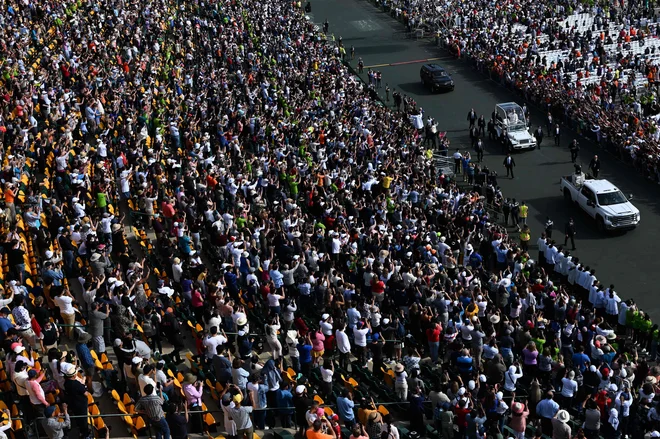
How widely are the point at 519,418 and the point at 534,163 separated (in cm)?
2437

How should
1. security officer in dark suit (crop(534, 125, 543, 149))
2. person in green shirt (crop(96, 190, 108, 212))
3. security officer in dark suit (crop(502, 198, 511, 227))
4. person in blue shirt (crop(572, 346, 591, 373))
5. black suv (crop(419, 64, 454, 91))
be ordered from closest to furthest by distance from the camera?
1. person in blue shirt (crop(572, 346, 591, 373))
2. person in green shirt (crop(96, 190, 108, 212))
3. security officer in dark suit (crop(502, 198, 511, 227))
4. security officer in dark suit (crop(534, 125, 543, 149))
5. black suv (crop(419, 64, 454, 91))

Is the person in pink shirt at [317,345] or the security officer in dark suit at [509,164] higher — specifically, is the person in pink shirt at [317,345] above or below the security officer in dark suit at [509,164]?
above

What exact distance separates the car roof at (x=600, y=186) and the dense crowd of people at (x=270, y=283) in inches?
130

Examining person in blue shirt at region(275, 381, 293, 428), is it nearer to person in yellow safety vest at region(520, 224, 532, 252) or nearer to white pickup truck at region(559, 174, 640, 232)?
person in yellow safety vest at region(520, 224, 532, 252)

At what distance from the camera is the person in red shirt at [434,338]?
21.5 metres

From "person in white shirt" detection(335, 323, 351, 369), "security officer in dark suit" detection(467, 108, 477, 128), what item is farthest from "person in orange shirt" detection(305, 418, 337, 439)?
"security officer in dark suit" detection(467, 108, 477, 128)

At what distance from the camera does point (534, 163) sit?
135 ft

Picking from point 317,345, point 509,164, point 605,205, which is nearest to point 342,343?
point 317,345

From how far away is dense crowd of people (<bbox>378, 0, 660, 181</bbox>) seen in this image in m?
42.2

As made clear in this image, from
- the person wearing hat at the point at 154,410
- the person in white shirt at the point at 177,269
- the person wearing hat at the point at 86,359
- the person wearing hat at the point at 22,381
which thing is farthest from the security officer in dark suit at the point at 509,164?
the person wearing hat at the point at 22,381

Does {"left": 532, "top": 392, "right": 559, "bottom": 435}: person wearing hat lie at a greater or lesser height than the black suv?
greater

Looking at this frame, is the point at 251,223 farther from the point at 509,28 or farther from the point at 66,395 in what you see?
the point at 509,28

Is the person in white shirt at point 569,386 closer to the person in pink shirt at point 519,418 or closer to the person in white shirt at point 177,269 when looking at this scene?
the person in pink shirt at point 519,418

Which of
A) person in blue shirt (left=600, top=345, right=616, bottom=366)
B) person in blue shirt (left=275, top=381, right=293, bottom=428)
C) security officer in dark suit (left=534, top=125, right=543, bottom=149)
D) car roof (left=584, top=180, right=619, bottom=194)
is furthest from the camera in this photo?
security officer in dark suit (left=534, top=125, right=543, bottom=149)
